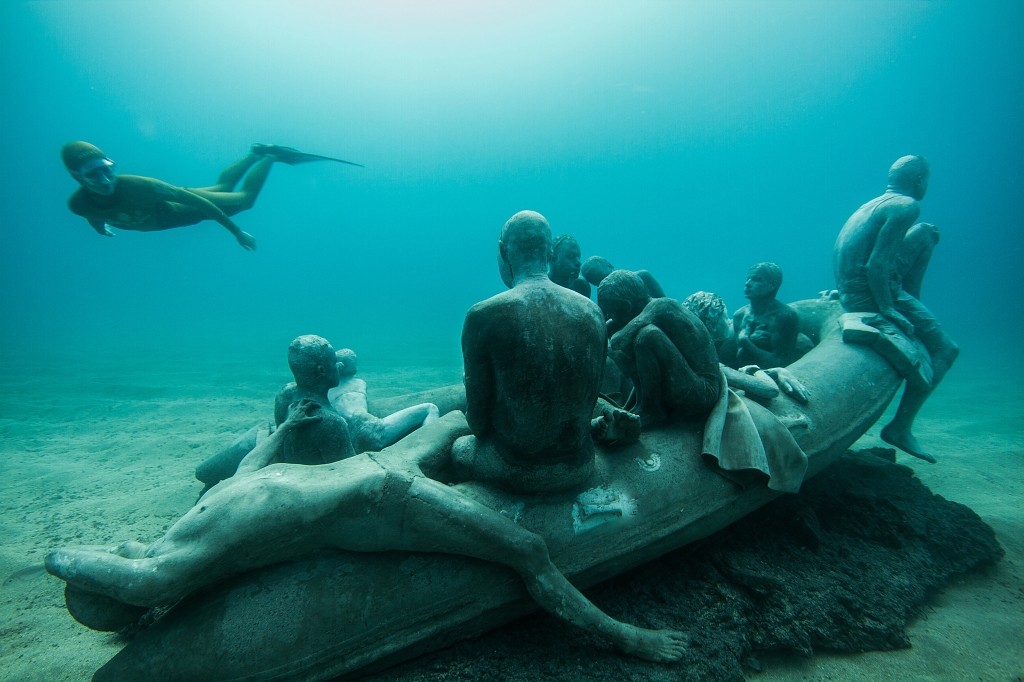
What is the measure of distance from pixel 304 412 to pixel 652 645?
2.92 m

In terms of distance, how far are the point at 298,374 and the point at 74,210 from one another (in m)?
6.41

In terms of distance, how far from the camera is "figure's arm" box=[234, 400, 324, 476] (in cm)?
297

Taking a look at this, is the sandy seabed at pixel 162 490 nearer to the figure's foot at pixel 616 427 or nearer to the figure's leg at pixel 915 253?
the figure's foot at pixel 616 427

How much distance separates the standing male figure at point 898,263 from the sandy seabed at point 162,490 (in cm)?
209

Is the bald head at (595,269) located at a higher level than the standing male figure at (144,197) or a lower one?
lower

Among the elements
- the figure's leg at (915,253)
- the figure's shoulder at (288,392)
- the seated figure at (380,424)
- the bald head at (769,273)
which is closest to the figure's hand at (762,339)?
the bald head at (769,273)

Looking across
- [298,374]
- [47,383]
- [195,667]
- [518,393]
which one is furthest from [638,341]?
[47,383]

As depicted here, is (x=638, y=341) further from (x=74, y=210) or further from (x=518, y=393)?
(x=74, y=210)

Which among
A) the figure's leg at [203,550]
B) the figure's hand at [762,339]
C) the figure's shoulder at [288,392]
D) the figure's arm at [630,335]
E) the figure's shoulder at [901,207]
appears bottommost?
the figure's leg at [203,550]

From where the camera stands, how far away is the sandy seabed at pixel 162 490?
291cm

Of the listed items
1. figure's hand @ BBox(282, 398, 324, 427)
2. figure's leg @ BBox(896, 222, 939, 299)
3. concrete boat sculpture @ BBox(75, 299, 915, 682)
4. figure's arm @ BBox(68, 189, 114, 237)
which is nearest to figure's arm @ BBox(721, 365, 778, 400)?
concrete boat sculpture @ BBox(75, 299, 915, 682)

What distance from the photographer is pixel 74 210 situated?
21.8ft

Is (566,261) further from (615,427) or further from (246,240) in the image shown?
(246,240)

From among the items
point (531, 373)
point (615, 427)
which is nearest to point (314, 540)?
point (531, 373)
